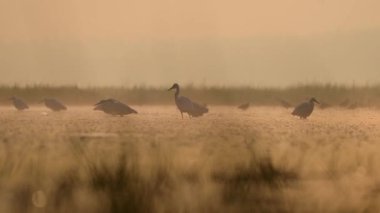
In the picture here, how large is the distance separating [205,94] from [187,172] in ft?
24.8

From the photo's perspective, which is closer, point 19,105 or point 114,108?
point 114,108

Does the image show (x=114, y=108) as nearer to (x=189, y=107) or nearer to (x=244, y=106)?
(x=189, y=107)

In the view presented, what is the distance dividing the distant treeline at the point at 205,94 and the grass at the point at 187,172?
4.76 m

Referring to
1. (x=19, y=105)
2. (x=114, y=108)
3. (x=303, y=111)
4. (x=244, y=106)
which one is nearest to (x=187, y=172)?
(x=303, y=111)

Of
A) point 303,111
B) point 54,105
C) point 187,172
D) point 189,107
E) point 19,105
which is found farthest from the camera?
point 54,105

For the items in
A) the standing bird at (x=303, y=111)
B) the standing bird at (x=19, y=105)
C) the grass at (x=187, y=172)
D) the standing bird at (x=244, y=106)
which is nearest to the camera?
the grass at (x=187, y=172)

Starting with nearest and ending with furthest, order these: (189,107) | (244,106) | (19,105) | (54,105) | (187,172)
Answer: (187,172)
(189,107)
(19,105)
(54,105)
(244,106)

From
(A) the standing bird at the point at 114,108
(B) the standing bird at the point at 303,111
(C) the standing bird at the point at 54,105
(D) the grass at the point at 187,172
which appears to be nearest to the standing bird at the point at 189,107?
(A) the standing bird at the point at 114,108

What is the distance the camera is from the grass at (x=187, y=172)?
3338 mm

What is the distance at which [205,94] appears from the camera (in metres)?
11.4

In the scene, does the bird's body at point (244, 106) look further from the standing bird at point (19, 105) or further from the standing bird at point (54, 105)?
the standing bird at point (19, 105)

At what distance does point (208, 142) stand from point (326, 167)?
1204mm

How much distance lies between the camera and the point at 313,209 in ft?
11.0

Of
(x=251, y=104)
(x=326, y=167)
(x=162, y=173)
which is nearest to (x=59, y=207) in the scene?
(x=162, y=173)
